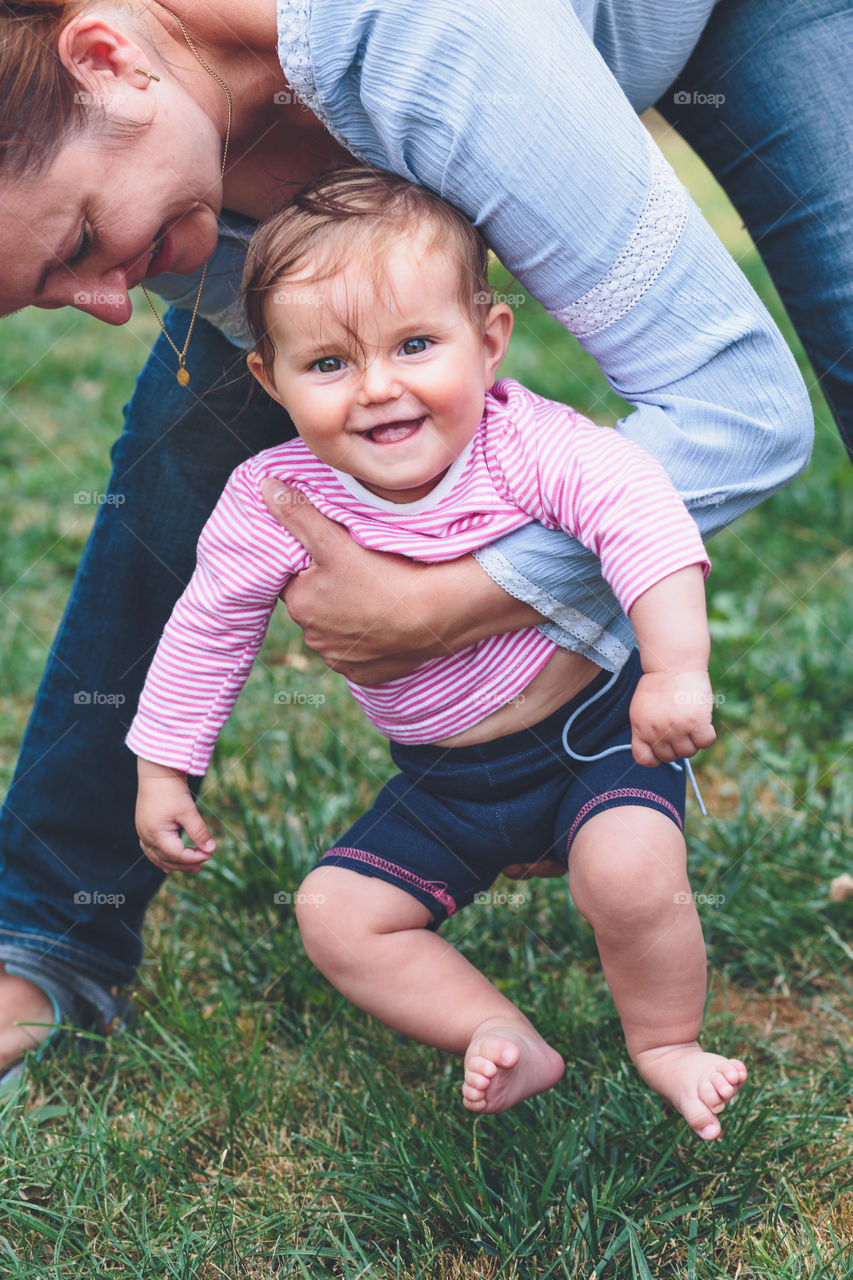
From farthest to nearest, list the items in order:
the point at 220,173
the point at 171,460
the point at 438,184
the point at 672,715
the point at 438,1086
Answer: the point at 171,460
the point at 438,1086
the point at 220,173
the point at 438,184
the point at 672,715

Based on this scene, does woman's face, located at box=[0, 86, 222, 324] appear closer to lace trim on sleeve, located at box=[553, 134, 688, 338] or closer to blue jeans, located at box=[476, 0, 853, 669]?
lace trim on sleeve, located at box=[553, 134, 688, 338]

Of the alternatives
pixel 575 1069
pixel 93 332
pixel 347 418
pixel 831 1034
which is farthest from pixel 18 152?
pixel 93 332

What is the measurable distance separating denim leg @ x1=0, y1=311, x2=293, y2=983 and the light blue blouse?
0.66m

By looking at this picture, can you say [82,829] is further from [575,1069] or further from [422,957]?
[575,1069]

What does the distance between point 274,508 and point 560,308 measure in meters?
0.44

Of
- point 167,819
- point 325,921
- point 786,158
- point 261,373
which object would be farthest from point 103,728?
point 786,158

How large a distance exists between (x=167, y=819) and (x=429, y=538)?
530 mm

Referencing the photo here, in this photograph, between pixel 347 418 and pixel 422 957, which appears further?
pixel 422 957

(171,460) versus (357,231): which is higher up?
(357,231)

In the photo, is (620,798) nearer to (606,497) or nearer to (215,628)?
(606,497)

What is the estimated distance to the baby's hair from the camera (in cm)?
147

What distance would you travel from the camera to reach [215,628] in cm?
168

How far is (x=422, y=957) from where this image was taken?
164 cm

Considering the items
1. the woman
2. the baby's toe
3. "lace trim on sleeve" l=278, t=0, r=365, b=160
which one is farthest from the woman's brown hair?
the baby's toe
